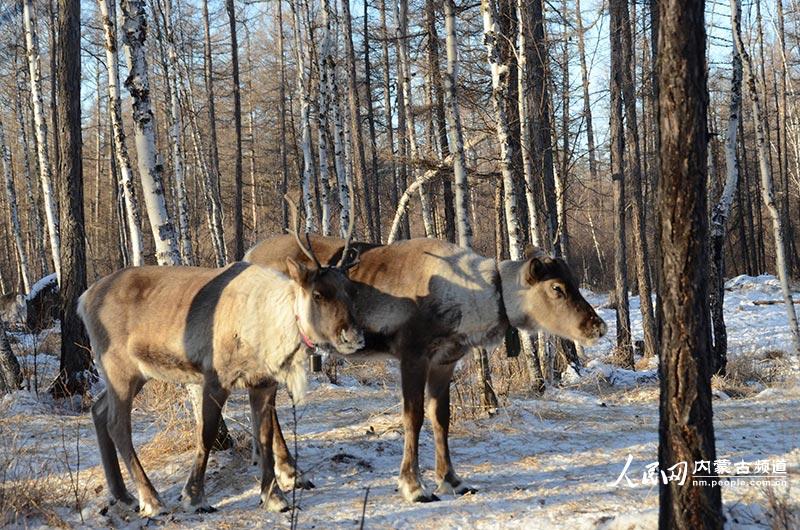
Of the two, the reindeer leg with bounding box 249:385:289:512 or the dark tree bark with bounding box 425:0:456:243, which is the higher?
the dark tree bark with bounding box 425:0:456:243

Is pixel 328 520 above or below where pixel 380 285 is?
below

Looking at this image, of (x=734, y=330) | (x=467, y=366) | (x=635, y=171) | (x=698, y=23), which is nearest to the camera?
(x=698, y=23)

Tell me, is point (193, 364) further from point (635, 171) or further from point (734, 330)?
A: point (734, 330)

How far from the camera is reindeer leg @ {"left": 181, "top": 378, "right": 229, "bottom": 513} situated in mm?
4777

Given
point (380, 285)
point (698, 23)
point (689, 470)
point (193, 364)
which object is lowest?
point (689, 470)

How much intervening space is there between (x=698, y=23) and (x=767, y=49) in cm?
3667

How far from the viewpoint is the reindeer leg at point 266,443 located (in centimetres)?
481

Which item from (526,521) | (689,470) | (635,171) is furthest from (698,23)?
(635,171)

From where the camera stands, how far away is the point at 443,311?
17.6ft

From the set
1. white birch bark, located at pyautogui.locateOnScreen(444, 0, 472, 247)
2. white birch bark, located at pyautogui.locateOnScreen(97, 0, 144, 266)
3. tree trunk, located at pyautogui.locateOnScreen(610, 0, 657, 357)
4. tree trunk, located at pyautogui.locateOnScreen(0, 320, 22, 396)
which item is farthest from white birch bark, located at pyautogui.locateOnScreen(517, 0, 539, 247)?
tree trunk, located at pyautogui.locateOnScreen(0, 320, 22, 396)

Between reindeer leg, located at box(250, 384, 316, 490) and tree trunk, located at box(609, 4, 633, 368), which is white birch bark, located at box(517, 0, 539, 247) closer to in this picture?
reindeer leg, located at box(250, 384, 316, 490)

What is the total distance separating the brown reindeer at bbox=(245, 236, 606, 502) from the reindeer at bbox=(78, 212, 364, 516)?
1.52 feet

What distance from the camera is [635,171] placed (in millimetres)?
14609

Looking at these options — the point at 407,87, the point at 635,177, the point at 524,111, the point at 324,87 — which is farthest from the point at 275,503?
the point at 407,87
